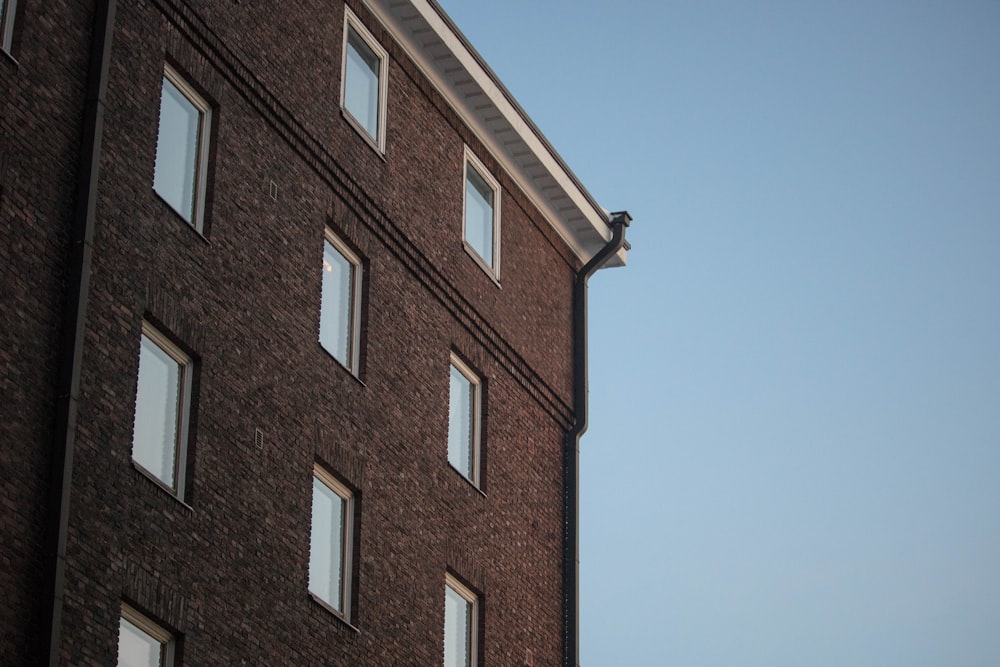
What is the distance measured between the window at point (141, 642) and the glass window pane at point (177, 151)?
18.1ft

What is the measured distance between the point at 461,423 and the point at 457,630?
12.0ft

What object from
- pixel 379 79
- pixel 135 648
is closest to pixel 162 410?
pixel 135 648

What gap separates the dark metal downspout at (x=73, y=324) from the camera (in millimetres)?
19688

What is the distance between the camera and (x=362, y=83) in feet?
98.2

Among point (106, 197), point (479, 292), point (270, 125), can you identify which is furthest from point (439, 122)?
point (106, 197)

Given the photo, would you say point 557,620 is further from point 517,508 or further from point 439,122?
point 439,122

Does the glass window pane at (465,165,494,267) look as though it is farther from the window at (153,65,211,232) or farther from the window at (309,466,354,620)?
the window at (153,65,211,232)

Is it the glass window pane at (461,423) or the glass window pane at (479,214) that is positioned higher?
the glass window pane at (479,214)

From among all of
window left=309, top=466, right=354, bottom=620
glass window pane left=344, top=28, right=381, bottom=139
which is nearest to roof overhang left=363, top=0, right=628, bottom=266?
glass window pane left=344, top=28, right=381, bottom=139

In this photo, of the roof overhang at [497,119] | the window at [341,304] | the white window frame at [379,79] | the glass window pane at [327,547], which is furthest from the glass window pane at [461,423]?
the roof overhang at [497,119]

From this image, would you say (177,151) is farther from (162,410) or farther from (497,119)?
(497,119)

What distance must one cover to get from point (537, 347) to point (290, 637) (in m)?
11.4

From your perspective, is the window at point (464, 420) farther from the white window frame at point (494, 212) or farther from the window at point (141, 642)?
the window at point (141, 642)

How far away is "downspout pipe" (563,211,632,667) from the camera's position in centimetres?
3341
